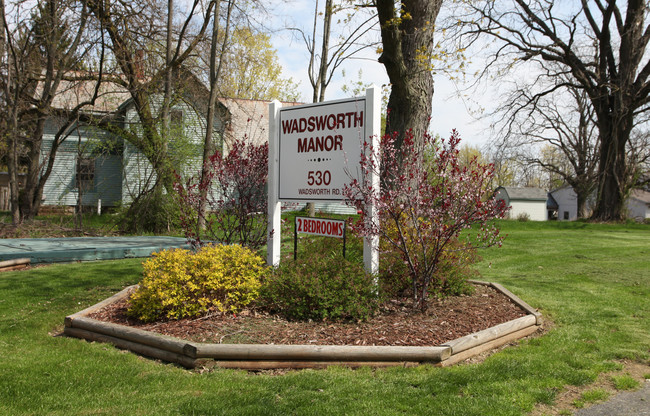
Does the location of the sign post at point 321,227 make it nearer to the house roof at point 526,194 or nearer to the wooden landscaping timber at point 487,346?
the wooden landscaping timber at point 487,346

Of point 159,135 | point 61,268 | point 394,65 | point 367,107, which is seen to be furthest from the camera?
point 159,135

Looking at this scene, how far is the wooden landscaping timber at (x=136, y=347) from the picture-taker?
511cm

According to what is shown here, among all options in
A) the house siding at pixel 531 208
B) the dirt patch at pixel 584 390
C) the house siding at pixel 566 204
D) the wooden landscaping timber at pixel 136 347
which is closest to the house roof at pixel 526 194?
the house siding at pixel 531 208

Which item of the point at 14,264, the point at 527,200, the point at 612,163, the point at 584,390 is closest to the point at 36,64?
the point at 14,264

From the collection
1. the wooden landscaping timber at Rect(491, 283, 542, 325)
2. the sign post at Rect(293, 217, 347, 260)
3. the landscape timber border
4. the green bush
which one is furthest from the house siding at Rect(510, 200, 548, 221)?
the landscape timber border

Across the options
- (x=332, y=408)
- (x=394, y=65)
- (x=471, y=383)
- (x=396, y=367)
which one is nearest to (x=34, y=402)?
(x=332, y=408)

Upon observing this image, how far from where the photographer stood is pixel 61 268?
10445mm

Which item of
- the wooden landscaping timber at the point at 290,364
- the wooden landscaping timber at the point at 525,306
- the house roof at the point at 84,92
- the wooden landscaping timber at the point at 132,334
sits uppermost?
the house roof at the point at 84,92

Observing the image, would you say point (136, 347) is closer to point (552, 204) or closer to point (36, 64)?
point (36, 64)

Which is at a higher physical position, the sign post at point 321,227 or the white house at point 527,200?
the white house at point 527,200

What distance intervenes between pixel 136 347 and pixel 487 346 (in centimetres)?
372

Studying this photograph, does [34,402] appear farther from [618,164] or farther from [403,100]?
[618,164]

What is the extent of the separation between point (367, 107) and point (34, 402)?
4.83 m

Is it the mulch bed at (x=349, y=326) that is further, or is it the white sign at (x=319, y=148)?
the white sign at (x=319, y=148)
